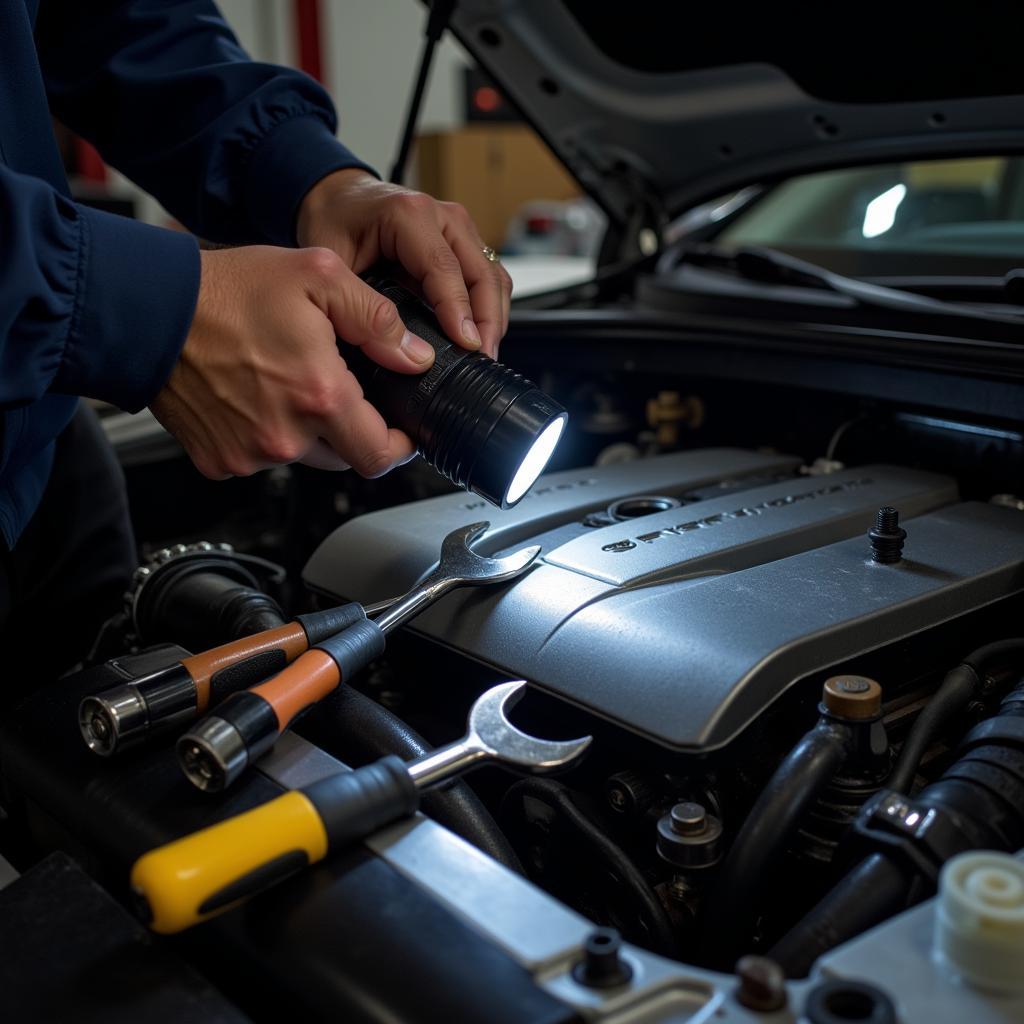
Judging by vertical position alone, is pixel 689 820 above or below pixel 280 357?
below

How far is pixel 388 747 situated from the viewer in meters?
0.73

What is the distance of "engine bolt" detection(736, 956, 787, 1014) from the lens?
481 mm

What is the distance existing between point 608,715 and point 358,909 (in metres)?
0.19

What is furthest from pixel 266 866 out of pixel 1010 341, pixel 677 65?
pixel 677 65

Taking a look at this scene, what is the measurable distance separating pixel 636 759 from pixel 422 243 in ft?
1.50

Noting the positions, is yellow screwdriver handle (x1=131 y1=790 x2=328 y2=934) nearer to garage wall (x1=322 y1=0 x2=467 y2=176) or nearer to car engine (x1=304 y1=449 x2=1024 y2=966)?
car engine (x1=304 y1=449 x2=1024 y2=966)

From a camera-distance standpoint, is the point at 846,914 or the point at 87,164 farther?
the point at 87,164

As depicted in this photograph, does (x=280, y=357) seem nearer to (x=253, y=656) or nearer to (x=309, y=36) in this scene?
(x=253, y=656)

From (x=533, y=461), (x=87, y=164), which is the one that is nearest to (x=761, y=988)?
(x=533, y=461)

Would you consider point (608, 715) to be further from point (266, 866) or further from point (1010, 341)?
point (1010, 341)

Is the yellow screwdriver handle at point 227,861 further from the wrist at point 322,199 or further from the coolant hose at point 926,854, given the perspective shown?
the wrist at point 322,199

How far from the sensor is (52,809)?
0.71 m

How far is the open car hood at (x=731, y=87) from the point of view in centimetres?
121

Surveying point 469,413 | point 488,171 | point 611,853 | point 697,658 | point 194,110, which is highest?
point 194,110
